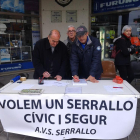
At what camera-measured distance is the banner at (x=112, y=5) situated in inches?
220

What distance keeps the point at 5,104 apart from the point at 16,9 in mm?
5136

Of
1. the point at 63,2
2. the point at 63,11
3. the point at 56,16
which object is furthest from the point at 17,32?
the point at 63,2

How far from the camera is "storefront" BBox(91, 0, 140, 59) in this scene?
5770 mm

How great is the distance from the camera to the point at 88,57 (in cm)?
295

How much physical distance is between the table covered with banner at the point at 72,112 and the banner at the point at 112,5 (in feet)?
13.4

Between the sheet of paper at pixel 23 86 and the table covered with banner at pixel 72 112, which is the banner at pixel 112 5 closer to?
the table covered with banner at pixel 72 112

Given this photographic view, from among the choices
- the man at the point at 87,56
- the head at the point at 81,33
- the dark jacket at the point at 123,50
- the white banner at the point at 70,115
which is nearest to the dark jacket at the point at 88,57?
the man at the point at 87,56

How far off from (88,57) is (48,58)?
71 centimetres

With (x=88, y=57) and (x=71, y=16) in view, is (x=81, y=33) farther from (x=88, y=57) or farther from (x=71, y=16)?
(x=71, y=16)

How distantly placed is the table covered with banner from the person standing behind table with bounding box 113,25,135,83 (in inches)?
55.9

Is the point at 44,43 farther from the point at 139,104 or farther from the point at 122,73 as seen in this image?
the point at 139,104

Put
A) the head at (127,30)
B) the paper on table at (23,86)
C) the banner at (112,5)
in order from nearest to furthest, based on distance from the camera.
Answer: the paper on table at (23,86), the head at (127,30), the banner at (112,5)

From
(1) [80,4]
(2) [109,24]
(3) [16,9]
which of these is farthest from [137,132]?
(3) [16,9]

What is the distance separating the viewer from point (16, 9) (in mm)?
6562
